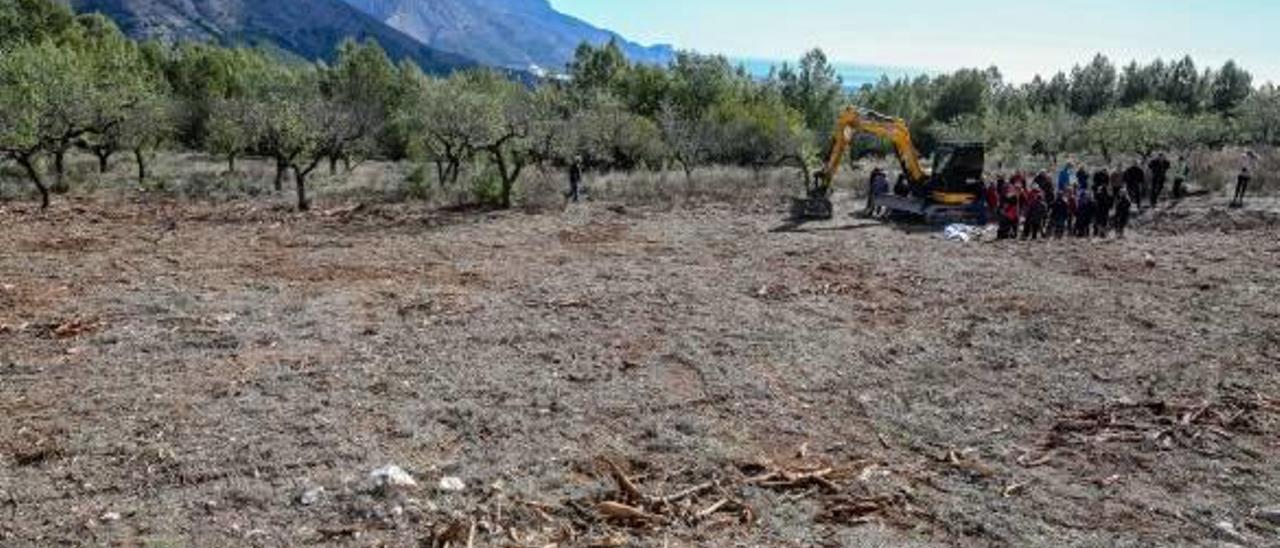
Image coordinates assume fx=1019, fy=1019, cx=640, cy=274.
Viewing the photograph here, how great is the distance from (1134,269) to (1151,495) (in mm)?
10740

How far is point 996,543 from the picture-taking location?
24.9ft

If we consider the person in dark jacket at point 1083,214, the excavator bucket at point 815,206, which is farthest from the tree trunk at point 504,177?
the person in dark jacket at point 1083,214

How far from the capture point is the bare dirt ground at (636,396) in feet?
26.0

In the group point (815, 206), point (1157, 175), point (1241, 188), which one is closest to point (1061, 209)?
point (1157, 175)

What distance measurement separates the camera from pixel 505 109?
2866 cm

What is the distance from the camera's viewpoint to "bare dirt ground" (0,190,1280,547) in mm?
7930

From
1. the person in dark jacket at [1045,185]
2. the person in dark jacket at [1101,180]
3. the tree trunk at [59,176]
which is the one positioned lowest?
the tree trunk at [59,176]

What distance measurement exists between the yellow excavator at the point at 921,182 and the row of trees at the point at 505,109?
8176 millimetres

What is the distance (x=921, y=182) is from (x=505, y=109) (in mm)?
11651

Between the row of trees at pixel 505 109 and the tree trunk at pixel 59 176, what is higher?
the row of trees at pixel 505 109

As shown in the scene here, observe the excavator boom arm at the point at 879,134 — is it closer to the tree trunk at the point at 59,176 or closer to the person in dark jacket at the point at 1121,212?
the person in dark jacket at the point at 1121,212

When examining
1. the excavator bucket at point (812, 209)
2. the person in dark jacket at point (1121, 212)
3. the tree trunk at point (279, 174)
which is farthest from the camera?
the tree trunk at point (279, 174)

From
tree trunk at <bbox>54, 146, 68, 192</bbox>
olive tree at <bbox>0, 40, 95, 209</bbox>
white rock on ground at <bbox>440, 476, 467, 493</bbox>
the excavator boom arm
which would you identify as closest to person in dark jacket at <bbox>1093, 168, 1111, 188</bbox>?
the excavator boom arm

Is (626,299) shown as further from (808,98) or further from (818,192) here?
(808,98)
